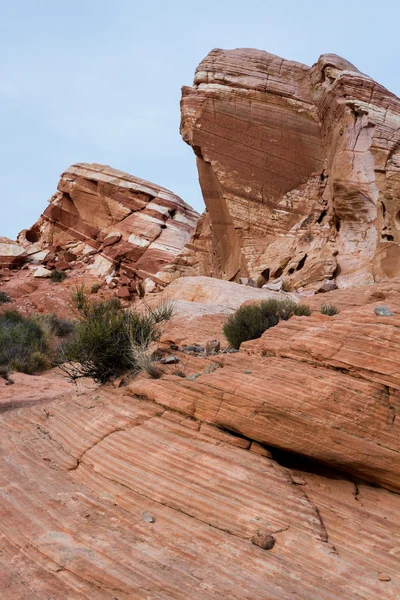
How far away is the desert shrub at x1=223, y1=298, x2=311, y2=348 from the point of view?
31.4 feet

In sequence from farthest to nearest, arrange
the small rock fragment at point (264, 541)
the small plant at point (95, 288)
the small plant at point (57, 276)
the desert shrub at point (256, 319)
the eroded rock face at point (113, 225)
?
the small plant at point (57, 276) < the eroded rock face at point (113, 225) < the small plant at point (95, 288) < the desert shrub at point (256, 319) < the small rock fragment at point (264, 541)

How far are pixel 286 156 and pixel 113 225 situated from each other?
14.1 metres

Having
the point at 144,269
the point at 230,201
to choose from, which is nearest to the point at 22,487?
the point at 230,201

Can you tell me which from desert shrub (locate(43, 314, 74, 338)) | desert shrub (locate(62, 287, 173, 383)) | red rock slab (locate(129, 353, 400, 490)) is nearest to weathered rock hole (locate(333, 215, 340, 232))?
desert shrub (locate(43, 314, 74, 338))

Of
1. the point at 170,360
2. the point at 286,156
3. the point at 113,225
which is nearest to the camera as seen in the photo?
the point at 170,360

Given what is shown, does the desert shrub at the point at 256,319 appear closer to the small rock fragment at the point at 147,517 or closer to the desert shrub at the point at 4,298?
the small rock fragment at the point at 147,517

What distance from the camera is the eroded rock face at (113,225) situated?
2997 cm

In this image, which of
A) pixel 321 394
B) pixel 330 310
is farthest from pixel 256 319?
pixel 321 394

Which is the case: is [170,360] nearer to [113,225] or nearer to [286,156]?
[286,156]

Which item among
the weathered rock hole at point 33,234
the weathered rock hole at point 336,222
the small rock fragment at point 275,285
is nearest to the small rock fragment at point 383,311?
the small rock fragment at point 275,285

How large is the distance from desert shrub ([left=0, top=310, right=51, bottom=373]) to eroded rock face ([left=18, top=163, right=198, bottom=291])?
1172 cm

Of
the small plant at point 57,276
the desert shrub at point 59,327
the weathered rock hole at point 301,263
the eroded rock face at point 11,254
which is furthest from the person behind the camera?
the eroded rock face at point 11,254

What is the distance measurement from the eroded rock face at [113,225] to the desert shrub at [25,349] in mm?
11725

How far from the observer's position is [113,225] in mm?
32312
